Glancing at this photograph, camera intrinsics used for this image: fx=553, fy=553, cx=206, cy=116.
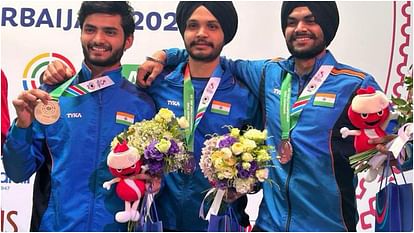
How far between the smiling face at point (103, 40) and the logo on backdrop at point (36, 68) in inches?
7.3

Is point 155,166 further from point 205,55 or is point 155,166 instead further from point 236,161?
point 205,55

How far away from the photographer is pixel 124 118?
3.06 meters

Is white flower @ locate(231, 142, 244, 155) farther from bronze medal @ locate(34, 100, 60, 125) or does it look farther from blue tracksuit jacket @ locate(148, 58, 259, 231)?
bronze medal @ locate(34, 100, 60, 125)

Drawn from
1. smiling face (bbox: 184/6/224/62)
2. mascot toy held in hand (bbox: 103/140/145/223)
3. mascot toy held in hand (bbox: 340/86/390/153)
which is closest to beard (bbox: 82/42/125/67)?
smiling face (bbox: 184/6/224/62)

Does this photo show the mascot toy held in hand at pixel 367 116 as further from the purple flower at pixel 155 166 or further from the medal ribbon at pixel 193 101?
the purple flower at pixel 155 166

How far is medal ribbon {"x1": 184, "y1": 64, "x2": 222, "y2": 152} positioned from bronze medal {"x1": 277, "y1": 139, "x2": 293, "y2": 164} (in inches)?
18.3

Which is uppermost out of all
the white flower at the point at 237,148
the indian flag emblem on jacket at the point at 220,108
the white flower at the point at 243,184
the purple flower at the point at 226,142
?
the indian flag emblem on jacket at the point at 220,108

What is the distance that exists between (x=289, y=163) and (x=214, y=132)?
1.44 feet

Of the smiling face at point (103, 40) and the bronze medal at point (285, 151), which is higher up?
the smiling face at point (103, 40)

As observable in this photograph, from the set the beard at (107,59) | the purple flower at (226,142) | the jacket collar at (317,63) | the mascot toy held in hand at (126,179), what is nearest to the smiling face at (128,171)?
the mascot toy held in hand at (126,179)

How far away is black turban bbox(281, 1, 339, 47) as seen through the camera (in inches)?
119

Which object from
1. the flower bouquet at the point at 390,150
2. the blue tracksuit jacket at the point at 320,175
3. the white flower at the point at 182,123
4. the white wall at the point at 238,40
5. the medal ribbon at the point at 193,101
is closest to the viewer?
the flower bouquet at the point at 390,150

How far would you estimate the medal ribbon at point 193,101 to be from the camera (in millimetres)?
3027

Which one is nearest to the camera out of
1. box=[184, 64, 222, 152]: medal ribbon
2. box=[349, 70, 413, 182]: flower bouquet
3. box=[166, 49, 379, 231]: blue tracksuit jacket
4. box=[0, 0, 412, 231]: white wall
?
box=[349, 70, 413, 182]: flower bouquet
